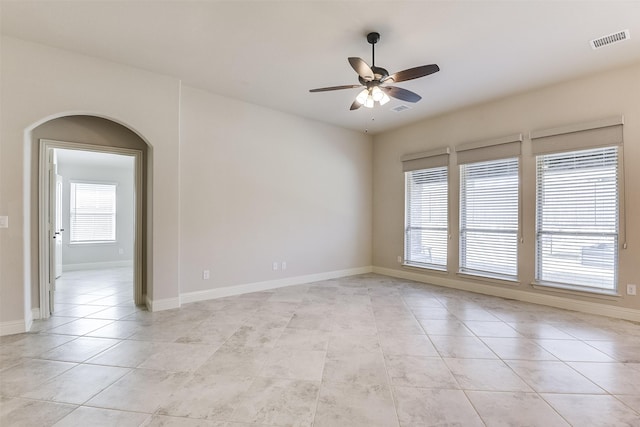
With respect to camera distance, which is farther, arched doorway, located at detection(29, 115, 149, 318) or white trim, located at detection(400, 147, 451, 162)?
white trim, located at detection(400, 147, 451, 162)

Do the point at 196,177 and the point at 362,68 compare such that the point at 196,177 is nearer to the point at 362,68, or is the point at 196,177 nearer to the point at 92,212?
the point at 362,68

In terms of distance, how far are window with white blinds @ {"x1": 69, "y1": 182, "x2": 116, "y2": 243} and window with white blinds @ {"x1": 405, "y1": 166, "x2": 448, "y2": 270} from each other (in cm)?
734

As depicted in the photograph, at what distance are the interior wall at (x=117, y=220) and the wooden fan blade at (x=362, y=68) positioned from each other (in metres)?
6.04

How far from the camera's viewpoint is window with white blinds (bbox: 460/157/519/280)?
4422 mm

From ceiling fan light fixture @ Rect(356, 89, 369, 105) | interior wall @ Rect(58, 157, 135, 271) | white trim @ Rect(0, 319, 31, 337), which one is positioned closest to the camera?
white trim @ Rect(0, 319, 31, 337)

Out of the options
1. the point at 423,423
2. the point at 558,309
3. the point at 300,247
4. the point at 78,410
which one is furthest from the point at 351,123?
the point at 78,410

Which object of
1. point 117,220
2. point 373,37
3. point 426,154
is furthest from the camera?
point 117,220

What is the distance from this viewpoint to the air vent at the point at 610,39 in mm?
2854

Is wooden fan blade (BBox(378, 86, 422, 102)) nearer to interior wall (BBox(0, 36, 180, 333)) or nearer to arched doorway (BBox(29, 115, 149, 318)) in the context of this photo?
interior wall (BBox(0, 36, 180, 333))

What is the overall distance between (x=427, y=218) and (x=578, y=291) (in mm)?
2385

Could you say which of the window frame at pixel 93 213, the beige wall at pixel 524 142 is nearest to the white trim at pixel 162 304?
the beige wall at pixel 524 142

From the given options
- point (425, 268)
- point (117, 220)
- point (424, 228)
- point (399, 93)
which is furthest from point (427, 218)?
point (117, 220)

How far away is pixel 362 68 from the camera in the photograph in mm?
2631

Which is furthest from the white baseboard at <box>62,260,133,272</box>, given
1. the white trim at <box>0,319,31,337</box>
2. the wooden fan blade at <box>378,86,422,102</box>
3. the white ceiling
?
the wooden fan blade at <box>378,86,422,102</box>
